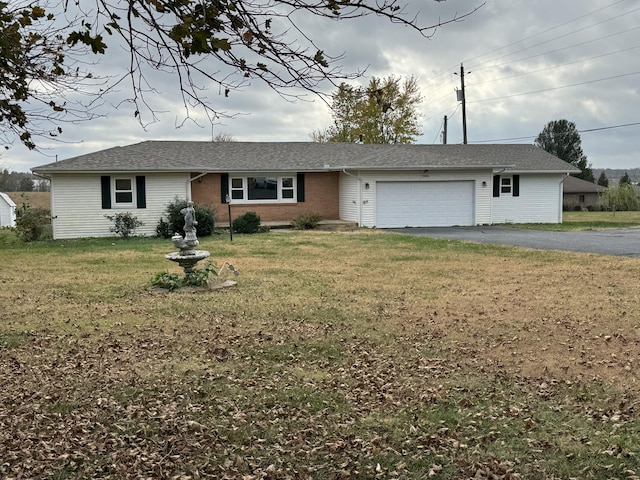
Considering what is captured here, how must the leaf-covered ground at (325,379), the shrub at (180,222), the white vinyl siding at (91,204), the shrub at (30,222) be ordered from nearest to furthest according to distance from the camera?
the leaf-covered ground at (325,379)
the shrub at (30,222)
the shrub at (180,222)
the white vinyl siding at (91,204)

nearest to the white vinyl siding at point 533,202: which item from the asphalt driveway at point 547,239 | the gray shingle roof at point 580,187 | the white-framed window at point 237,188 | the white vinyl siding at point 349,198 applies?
the asphalt driveway at point 547,239

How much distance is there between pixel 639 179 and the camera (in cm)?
6231

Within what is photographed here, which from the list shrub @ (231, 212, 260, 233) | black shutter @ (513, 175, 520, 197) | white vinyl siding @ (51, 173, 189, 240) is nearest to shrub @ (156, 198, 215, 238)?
white vinyl siding @ (51, 173, 189, 240)

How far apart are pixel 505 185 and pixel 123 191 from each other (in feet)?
52.6

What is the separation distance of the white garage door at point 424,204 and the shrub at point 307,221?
250 cm

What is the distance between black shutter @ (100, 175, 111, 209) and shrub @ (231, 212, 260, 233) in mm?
4539

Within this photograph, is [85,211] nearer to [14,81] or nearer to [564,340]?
[14,81]

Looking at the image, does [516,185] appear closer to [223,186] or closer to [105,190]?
[223,186]

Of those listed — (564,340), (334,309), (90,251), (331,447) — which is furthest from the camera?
(90,251)

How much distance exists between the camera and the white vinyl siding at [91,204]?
66.8 feet

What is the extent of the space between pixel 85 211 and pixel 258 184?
6657 mm

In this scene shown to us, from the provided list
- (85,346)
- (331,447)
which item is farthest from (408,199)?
(331,447)

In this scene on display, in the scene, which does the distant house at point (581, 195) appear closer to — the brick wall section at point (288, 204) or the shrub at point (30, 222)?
the brick wall section at point (288, 204)

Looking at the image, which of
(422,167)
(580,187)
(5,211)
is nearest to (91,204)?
(422,167)
